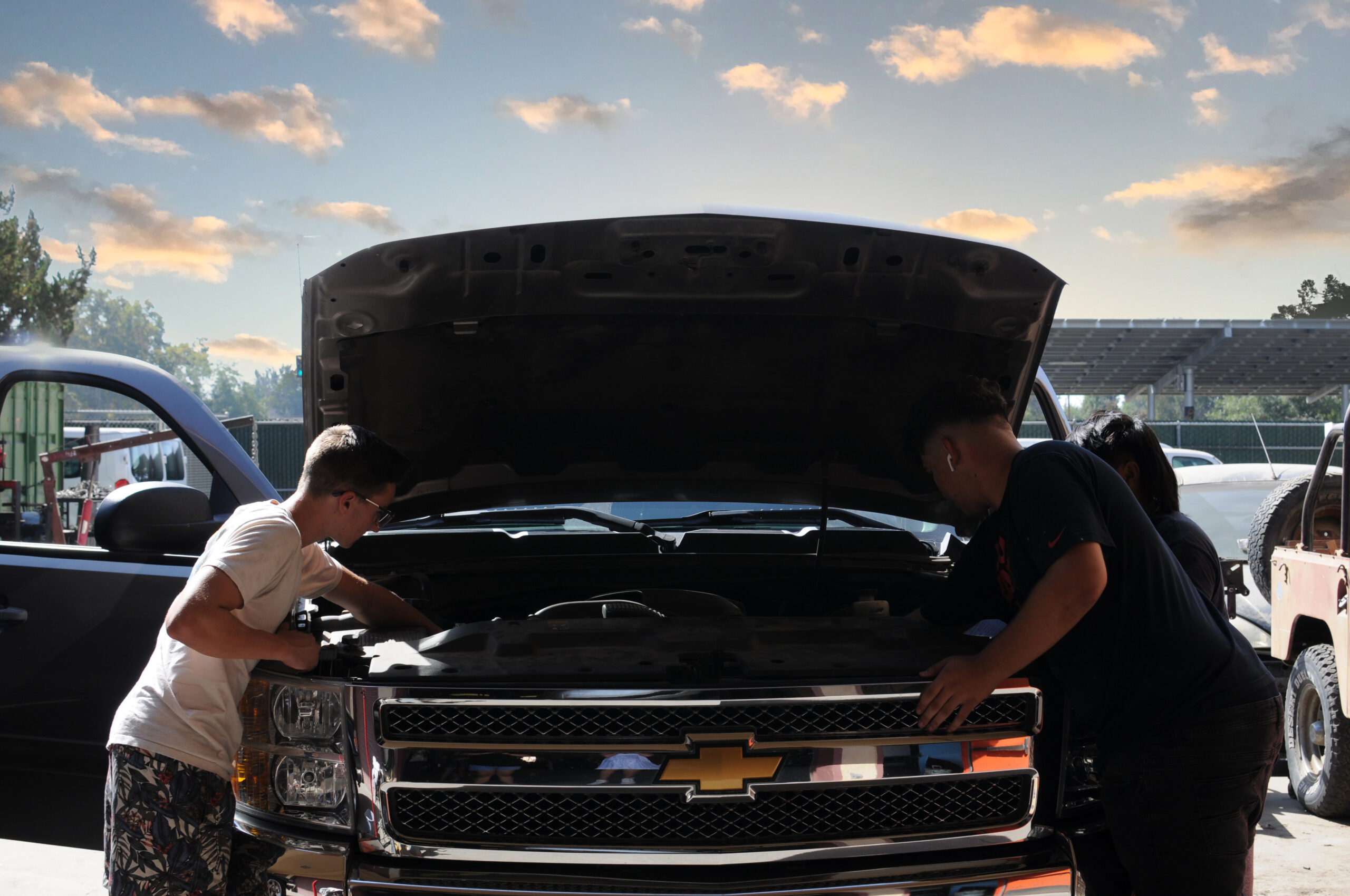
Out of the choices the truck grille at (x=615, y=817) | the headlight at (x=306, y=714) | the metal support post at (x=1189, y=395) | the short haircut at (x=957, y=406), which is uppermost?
the metal support post at (x=1189, y=395)

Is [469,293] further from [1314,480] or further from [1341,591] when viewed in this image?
[1314,480]

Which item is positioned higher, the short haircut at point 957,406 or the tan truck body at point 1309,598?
the short haircut at point 957,406

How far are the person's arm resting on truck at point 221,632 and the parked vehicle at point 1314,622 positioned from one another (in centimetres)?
445

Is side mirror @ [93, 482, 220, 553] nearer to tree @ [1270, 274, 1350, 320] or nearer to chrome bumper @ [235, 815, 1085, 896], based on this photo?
chrome bumper @ [235, 815, 1085, 896]

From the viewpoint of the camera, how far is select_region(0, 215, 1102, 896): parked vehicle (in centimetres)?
202

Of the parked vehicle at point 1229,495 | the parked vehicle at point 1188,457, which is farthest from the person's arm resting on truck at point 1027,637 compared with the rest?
the parked vehicle at point 1188,457

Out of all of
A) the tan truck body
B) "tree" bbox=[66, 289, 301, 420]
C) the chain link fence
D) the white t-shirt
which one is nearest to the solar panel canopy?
the chain link fence

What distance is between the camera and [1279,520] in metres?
5.89

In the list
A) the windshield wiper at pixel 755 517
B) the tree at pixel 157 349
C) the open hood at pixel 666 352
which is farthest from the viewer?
the tree at pixel 157 349

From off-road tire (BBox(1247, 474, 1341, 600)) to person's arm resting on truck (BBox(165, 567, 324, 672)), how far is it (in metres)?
5.54

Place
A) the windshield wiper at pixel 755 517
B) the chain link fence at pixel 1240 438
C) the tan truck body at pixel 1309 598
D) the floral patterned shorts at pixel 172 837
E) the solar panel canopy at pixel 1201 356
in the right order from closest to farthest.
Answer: the floral patterned shorts at pixel 172 837 → the windshield wiper at pixel 755 517 → the tan truck body at pixel 1309 598 → the chain link fence at pixel 1240 438 → the solar panel canopy at pixel 1201 356

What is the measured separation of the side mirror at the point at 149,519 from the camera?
287cm

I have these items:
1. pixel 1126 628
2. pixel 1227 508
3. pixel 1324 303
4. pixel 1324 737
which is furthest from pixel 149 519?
pixel 1324 303

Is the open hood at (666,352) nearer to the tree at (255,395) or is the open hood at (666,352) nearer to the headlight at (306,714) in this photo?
the headlight at (306,714)
